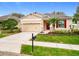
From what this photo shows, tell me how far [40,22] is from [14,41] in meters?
0.61

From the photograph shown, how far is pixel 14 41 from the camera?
239 inches

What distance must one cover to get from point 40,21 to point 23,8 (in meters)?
0.42

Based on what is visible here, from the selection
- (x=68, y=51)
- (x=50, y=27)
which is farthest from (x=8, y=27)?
(x=68, y=51)

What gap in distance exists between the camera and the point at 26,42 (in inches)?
238

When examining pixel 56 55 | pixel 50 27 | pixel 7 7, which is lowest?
pixel 56 55

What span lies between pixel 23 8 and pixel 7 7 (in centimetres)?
29

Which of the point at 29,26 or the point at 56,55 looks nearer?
the point at 56,55

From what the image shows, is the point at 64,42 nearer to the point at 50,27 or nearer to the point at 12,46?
the point at 50,27

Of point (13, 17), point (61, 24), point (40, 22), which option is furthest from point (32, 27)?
point (61, 24)

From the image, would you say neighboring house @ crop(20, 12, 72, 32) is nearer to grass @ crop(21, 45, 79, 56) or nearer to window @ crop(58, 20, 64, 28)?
window @ crop(58, 20, 64, 28)

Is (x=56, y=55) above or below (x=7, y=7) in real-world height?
below

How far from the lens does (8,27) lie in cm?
609

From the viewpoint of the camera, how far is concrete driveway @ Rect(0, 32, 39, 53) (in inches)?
235

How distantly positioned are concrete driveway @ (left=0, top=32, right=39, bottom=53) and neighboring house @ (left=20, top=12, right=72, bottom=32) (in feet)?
0.44
